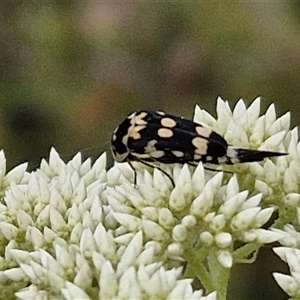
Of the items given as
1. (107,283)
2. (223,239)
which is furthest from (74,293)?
(223,239)

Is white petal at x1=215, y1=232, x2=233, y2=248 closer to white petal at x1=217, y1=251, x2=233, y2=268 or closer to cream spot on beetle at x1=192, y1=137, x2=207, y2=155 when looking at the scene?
white petal at x1=217, y1=251, x2=233, y2=268

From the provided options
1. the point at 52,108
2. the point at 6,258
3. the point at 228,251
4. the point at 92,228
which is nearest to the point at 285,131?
the point at 228,251

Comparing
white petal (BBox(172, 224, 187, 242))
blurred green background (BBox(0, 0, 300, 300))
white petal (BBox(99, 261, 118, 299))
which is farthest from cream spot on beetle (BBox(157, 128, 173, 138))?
blurred green background (BBox(0, 0, 300, 300))

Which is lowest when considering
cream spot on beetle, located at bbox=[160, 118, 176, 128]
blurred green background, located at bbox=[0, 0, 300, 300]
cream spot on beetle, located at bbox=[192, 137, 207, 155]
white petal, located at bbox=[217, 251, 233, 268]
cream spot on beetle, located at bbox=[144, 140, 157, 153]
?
blurred green background, located at bbox=[0, 0, 300, 300]

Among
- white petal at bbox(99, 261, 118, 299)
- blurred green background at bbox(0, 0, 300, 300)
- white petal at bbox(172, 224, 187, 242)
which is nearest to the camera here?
white petal at bbox(99, 261, 118, 299)

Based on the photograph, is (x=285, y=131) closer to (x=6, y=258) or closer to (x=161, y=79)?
(x=6, y=258)

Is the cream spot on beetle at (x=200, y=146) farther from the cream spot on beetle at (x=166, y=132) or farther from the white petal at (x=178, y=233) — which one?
the white petal at (x=178, y=233)
